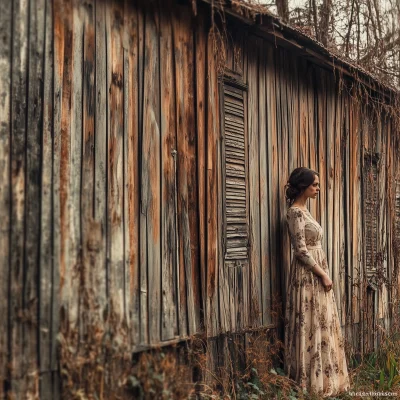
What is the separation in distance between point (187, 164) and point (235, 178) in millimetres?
870

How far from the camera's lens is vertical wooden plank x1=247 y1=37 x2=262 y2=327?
705 centimetres

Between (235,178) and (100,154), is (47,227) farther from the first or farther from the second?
(235,178)

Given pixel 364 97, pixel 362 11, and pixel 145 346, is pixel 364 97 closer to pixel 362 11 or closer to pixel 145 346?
pixel 362 11

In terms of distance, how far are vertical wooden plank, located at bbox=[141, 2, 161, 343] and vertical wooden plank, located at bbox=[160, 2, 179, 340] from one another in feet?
0.22

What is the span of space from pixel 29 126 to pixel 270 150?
11.2 ft

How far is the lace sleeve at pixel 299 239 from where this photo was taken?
7.03 meters

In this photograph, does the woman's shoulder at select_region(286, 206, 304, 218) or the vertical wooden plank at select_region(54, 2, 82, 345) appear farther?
the woman's shoulder at select_region(286, 206, 304, 218)

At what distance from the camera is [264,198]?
7324 mm

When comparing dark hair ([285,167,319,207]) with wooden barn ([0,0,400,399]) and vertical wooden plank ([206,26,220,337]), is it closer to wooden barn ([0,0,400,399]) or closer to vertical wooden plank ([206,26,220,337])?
wooden barn ([0,0,400,399])

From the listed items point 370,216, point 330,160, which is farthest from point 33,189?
point 370,216

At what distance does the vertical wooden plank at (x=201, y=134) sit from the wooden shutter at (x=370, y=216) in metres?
4.13

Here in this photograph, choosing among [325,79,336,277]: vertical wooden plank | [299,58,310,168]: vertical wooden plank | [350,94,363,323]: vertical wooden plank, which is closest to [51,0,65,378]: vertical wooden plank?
[299,58,310,168]: vertical wooden plank

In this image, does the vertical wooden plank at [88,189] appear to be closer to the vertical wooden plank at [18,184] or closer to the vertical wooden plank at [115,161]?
the vertical wooden plank at [115,161]

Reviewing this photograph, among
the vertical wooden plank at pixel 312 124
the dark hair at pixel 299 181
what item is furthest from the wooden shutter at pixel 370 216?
the dark hair at pixel 299 181
